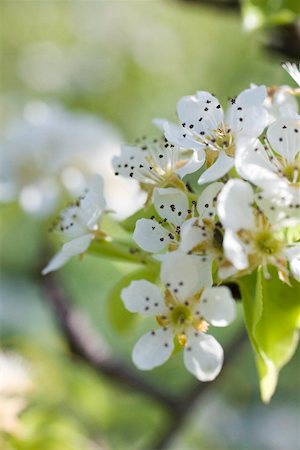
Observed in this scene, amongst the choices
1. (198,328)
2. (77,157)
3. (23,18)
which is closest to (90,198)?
(198,328)

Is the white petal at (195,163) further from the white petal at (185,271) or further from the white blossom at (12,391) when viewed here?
the white blossom at (12,391)

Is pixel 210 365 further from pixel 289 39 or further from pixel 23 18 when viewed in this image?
pixel 23 18

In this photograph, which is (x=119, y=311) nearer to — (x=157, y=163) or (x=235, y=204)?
(x=157, y=163)

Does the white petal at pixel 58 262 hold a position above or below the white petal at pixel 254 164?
below

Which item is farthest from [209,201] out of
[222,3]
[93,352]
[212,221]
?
[93,352]

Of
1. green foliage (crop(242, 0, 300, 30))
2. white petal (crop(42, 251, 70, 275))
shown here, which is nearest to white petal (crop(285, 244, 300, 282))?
white petal (crop(42, 251, 70, 275))

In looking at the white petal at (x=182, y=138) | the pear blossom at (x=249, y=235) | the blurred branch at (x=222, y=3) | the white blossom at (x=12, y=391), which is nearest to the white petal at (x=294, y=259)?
the pear blossom at (x=249, y=235)

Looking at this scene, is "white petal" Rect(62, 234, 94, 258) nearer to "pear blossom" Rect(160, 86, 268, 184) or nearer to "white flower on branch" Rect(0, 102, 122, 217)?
"pear blossom" Rect(160, 86, 268, 184)
